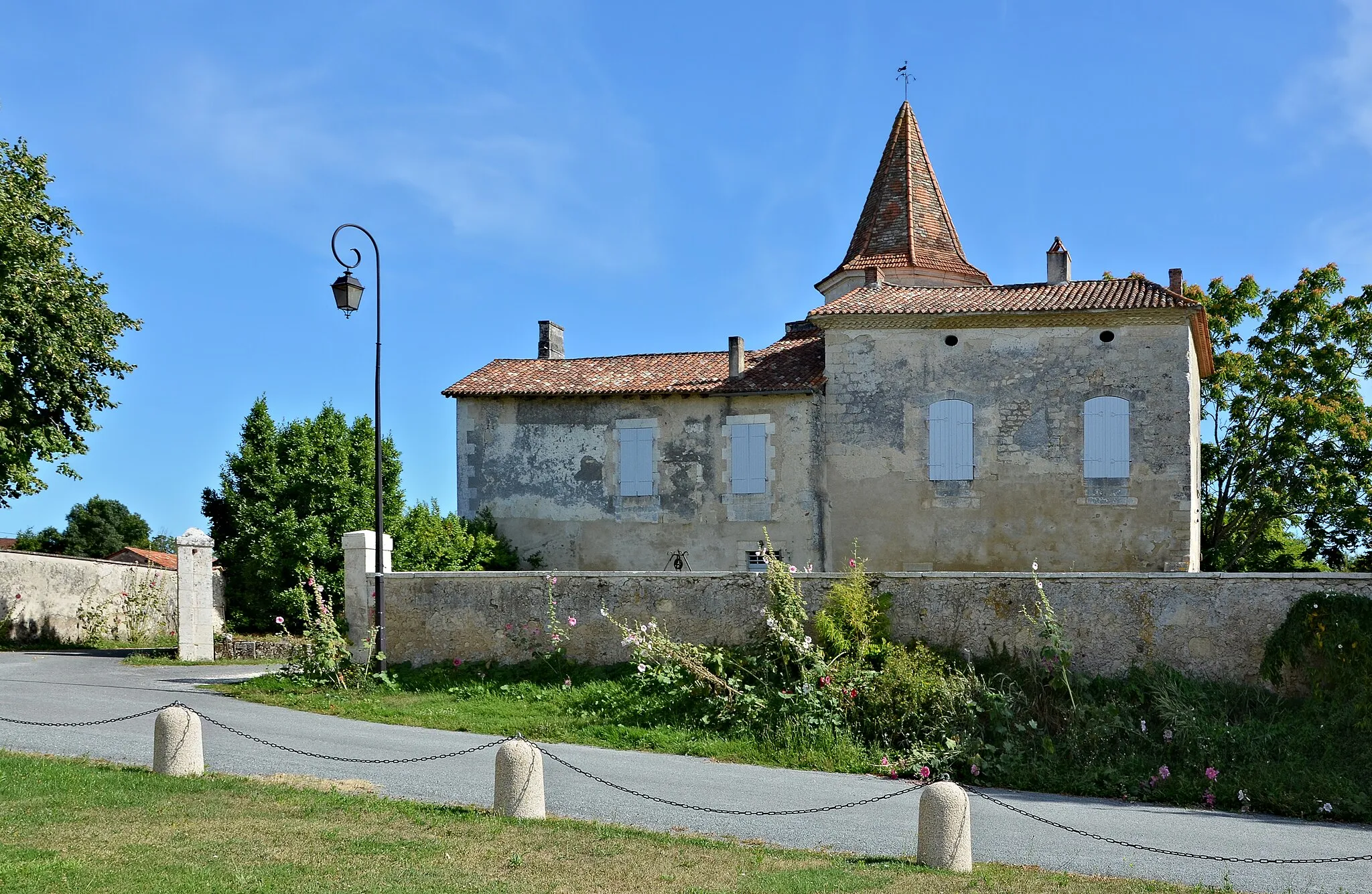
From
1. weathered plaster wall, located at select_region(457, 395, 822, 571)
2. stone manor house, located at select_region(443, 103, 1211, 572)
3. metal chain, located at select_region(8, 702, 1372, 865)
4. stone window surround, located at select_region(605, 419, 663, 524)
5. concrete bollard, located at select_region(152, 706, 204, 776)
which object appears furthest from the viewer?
stone window surround, located at select_region(605, 419, 663, 524)

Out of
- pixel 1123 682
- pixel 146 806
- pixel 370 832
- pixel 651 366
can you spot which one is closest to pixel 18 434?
pixel 651 366

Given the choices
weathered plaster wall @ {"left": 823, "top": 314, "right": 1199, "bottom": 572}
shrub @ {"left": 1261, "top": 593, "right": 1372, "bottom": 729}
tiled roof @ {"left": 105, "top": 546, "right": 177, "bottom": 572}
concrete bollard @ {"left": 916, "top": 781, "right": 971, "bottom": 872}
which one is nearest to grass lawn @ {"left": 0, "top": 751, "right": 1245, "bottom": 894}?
concrete bollard @ {"left": 916, "top": 781, "right": 971, "bottom": 872}

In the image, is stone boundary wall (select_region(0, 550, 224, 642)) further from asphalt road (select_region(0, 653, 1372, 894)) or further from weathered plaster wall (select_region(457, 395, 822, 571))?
asphalt road (select_region(0, 653, 1372, 894))

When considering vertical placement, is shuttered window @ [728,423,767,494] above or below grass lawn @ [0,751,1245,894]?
above

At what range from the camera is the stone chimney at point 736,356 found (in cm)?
2214

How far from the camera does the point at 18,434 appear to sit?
23328mm

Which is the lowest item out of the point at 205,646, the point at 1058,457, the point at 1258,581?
the point at 205,646

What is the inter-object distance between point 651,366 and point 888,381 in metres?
4.97

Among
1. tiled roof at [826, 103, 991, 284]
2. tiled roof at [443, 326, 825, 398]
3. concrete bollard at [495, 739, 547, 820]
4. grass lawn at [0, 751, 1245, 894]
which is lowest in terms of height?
grass lawn at [0, 751, 1245, 894]

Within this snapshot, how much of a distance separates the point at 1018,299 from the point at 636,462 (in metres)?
7.56

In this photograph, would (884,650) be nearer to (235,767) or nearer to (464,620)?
(464,620)

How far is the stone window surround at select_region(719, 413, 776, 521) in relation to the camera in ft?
70.6

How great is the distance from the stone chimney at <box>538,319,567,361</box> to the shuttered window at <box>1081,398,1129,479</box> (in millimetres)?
11482

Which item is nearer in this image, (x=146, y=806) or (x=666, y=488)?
(x=146, y=806)
